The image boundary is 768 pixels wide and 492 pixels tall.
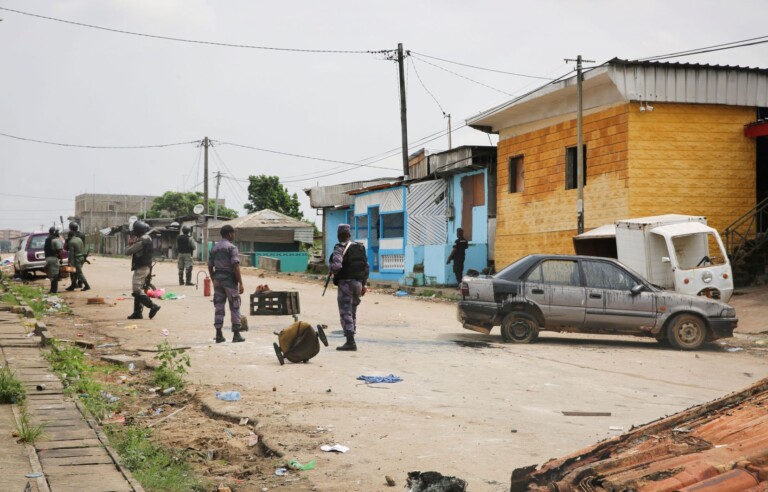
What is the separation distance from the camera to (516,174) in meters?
27.0

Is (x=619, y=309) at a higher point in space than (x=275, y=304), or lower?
higher

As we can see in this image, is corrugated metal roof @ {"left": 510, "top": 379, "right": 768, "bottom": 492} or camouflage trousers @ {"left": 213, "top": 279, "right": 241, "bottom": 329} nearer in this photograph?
corrugated metal roof @ {"left": 510, "top": 379, "right": 768, "bottom": 492}

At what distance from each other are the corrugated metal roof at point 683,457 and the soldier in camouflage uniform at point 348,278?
737 cm

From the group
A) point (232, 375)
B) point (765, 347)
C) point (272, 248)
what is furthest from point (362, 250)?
point (272, 248)

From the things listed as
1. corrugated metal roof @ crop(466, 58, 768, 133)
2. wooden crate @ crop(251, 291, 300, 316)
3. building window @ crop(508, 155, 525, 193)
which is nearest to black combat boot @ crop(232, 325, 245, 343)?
wooden crate @ crop(251, 291, 300, 316)

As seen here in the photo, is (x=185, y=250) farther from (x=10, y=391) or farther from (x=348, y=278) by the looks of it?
(x=10, y=391)

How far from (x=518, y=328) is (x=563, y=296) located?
2.98 feet

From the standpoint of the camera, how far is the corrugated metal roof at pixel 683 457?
3.29 metres

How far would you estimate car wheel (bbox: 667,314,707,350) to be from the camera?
1289cm

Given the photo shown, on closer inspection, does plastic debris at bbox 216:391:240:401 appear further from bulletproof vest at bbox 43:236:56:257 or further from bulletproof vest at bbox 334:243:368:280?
bulletproof vest at bbox 43:236:56:257

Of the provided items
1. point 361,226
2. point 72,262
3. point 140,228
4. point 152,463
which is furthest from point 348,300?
point 361,226

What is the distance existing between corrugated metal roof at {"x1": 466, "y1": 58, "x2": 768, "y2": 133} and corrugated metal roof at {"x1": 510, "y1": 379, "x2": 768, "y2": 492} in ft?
58.9

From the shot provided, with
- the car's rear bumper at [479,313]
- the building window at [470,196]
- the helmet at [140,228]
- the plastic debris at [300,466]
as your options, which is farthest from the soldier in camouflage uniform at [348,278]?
the building window at [470,196]

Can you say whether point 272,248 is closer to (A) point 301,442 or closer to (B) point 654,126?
(B) point 654,126
